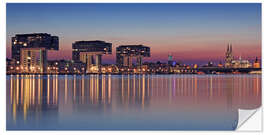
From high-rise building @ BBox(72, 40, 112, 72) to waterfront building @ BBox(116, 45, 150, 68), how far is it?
12.8 feet

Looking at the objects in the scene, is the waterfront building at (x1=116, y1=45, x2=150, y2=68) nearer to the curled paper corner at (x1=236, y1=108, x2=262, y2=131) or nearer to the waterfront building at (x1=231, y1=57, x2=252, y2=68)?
the waterfront building at (x1=231, y1=57, x2=252, y2=68)

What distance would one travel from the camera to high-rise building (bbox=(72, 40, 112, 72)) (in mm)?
105000

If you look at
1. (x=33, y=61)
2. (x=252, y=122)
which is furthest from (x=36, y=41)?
(x=252, y=122)

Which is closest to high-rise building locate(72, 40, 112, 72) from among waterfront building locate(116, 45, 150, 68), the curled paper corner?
waterfront building locate(116, 45, 150, 68)

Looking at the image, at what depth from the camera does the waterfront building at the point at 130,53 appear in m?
101

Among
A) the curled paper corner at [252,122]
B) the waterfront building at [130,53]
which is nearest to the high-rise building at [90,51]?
the waterfront building at [130,53]

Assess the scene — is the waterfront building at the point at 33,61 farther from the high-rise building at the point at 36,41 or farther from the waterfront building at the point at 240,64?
the waterfront building at the point at 240,64

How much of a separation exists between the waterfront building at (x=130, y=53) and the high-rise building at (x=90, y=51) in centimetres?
389

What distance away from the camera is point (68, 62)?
390 feet
